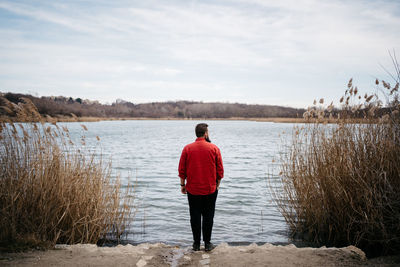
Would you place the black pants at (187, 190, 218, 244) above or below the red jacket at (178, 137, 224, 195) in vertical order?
below

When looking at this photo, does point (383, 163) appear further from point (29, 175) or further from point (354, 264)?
point (29, 175)

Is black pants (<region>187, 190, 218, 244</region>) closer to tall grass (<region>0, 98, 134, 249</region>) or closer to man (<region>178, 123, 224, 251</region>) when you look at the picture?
man (<region>178, 123, 224, 251</region>)

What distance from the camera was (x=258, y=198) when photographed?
41.0ft

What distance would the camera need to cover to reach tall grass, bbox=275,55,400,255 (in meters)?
5.39

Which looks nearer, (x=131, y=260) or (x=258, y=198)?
(x=131, y=260)

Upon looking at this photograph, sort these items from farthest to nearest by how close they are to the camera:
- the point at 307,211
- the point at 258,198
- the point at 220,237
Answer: the point at 258,198 < the point at 220,237 < the point at 307,211

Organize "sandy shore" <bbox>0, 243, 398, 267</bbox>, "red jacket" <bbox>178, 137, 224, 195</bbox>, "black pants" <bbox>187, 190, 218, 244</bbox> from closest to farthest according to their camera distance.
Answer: "sandy shore" <bbox>0, 243, 398, 267</bbox>
"red jacket" <bbox>178, 137, 224, 195</bbox>
"black pants" <bbox>187, 190, 218, 244</bbox>

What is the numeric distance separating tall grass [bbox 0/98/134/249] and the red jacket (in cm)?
209

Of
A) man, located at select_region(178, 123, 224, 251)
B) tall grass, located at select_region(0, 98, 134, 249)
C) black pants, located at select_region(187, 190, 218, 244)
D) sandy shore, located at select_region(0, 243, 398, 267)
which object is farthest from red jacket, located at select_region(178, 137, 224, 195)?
tall grass, located at select_region(0, 98, 134, 249)

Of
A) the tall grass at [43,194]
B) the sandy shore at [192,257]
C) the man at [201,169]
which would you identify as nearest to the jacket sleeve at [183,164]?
the man at [201,169]

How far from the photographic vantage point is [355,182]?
591cm

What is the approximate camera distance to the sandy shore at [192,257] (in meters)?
4.82

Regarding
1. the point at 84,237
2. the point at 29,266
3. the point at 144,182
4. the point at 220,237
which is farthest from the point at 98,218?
the point at 144,182

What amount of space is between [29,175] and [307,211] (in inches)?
211
